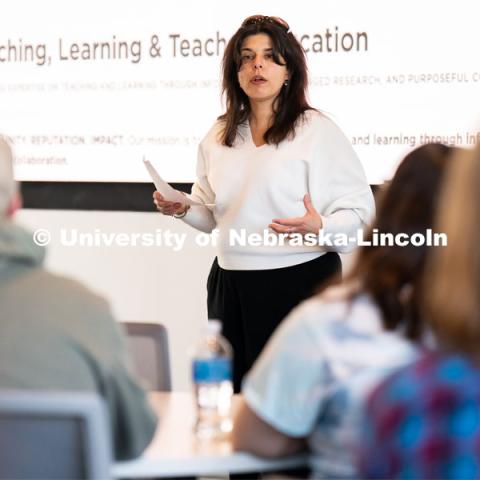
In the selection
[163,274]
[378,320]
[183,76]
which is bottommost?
[163,274]

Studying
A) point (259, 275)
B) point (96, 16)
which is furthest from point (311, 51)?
point (259, 275)

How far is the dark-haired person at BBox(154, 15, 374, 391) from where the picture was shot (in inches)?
140

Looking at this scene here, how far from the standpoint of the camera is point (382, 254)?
1896mm

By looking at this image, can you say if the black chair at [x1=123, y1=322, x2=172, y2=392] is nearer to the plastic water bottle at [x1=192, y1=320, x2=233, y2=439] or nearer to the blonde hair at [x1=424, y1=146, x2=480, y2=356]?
the plastic water bottle at [x1=192, y1=320, x2=233, y2=439]

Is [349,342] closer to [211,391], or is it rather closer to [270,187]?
[211,391]

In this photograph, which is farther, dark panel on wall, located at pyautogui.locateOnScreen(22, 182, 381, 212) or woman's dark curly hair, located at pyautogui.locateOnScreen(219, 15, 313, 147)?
dark panel on wall, located at pyautogui.locateOnScreen(22, 182, 381, 212)

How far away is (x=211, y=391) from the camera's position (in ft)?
7.64

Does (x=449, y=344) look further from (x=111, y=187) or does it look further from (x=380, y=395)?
(x=111, y=187)

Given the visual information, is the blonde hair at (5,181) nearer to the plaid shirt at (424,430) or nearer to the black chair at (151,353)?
the black chair at (151,353)

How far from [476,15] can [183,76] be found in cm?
137

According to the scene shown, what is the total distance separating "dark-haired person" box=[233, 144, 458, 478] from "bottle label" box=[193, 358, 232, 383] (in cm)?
31

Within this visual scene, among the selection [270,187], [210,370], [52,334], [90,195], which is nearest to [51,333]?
[52,334]

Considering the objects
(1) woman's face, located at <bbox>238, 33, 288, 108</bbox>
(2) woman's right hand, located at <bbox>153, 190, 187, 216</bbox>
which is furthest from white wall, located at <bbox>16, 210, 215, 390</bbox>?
(1) woman's face, located at <bbox>238, 33, 288, 108</bbox>

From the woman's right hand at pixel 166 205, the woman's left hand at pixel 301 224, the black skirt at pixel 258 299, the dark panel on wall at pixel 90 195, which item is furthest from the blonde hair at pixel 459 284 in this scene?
the dark panel on wall at pixel 90 195
